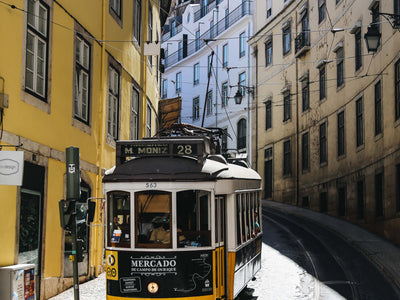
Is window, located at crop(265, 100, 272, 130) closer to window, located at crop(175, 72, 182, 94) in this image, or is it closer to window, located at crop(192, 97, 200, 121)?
window, located at crop(192, 97, 200, 121)

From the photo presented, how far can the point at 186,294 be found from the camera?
9.20 meters

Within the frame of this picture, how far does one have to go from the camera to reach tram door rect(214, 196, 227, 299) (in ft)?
31.5

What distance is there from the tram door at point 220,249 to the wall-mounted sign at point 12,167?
3070mm

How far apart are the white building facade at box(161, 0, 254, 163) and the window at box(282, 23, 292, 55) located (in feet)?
12.0

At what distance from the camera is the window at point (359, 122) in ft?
79.8

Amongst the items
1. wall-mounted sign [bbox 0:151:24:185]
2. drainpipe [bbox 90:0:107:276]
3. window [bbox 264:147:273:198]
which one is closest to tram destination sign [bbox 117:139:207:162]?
wall-mounted sign [bbox 0:151:24:185]

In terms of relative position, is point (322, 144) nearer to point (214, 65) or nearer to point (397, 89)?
point (397, 89)

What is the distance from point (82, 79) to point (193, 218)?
21.5 ft

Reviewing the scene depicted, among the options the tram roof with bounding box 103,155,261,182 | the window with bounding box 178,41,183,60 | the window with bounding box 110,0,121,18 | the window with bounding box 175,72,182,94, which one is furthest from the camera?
the window with bounding box 178,41,183,60

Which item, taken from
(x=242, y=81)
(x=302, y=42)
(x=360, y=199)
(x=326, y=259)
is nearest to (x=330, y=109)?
(x=302, y=42)

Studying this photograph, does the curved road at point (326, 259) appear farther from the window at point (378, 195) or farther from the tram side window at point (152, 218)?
the tram side window at point (152, 218)

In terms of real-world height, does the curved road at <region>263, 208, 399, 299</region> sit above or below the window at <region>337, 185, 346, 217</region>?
below

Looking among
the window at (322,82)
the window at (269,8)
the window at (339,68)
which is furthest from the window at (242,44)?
the window at (339,68)

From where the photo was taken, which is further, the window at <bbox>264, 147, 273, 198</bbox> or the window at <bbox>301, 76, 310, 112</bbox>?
the window at <bbox>264, 147, 273, 198</bbox>
